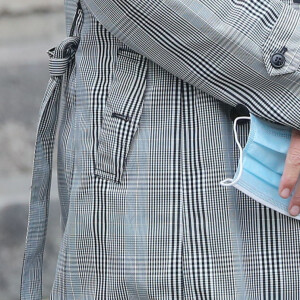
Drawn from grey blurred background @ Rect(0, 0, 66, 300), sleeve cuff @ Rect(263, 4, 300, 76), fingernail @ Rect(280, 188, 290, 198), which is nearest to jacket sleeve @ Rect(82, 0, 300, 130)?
sleeve cuff @ Rect(263, 4, 300, 76)

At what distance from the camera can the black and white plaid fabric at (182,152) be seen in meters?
1.10

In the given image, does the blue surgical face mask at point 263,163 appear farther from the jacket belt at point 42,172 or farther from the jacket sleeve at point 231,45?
the jacket belt at point 42,172

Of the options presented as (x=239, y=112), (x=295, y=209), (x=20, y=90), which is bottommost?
(x=295, y=209)

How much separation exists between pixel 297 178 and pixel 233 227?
0.43ft

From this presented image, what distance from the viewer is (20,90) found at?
2168 millimetres

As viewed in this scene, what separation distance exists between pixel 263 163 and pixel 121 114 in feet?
0.79

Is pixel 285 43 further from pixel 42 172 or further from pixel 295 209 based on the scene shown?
pixel 42 172

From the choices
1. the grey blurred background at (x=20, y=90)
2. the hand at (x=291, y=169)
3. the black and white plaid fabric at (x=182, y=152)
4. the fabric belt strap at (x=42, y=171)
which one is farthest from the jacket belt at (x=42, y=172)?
the grey blurred background at (x=20, y=90)

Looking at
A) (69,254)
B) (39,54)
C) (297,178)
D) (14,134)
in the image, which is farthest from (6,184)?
(297,178)

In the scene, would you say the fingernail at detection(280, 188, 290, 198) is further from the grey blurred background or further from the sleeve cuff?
the grey blurred background

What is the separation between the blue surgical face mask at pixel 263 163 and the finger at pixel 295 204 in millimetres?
11

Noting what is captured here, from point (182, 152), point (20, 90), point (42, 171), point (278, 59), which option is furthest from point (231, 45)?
point (20, 90)

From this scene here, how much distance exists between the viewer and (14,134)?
7.17ft

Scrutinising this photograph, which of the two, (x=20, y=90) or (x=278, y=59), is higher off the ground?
(x=20, y=90)
